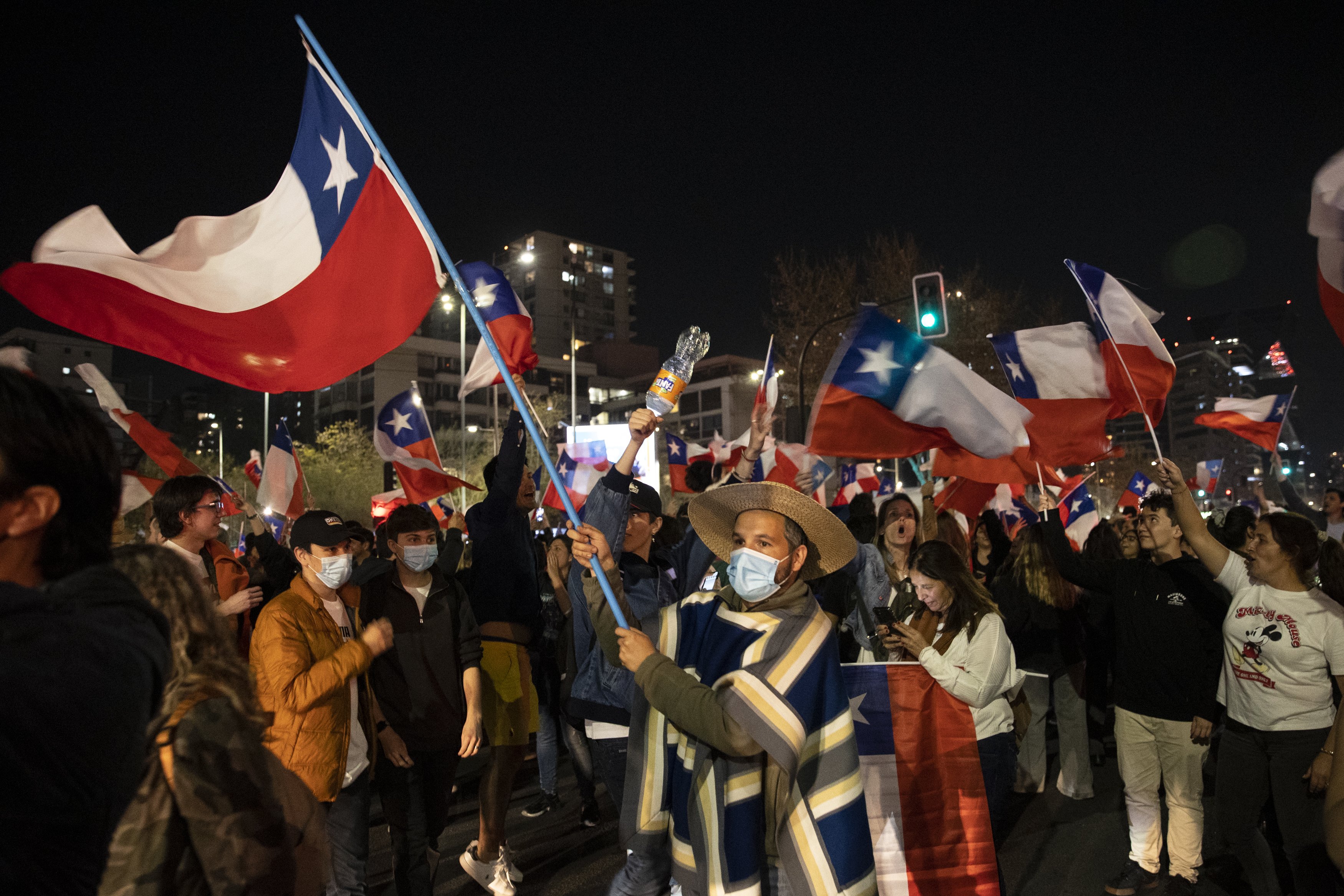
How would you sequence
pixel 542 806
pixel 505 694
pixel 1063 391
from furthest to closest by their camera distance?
pixel 1063 391
pixel 542 806
pixel 505 694

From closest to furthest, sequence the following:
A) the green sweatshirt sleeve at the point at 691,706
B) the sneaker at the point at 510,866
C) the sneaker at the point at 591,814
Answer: the green sweatshirt sleeve at the point at 691,706 → the sneaker at the point at 510,866 → the sneaker at the point at 591,814

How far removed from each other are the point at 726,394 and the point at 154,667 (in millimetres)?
90134

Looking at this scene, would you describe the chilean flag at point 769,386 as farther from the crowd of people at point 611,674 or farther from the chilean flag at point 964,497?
the chilean flag at point 964,497

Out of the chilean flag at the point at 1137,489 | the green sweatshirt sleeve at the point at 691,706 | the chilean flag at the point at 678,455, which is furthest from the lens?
the chilean flag at the point at 1137,489

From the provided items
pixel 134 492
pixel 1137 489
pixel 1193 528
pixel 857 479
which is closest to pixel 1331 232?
pixel 1193 528

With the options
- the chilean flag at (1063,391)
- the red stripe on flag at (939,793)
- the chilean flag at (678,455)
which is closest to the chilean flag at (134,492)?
the red stripe on flag at (939,793)

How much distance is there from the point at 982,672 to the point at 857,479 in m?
12.8

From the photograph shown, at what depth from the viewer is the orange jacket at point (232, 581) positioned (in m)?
4.96

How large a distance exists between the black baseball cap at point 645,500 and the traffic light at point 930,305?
32.2 ft

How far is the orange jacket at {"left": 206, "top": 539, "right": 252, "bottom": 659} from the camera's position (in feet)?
16.3

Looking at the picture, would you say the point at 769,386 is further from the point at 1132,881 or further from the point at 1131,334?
the point at 1132,881

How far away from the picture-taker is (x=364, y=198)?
4.41 m

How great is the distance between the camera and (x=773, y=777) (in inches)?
117

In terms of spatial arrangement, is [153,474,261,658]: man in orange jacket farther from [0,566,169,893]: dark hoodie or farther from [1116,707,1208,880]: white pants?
[1116,707,1208,880]: white pants
